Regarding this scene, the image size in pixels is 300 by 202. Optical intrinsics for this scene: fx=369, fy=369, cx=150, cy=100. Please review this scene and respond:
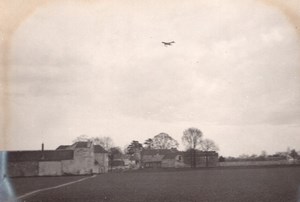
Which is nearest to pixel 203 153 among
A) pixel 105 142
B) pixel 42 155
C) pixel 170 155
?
pixel 170 155

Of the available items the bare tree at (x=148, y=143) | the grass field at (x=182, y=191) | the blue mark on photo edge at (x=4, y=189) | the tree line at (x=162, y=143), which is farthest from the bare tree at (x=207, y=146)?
the blue mark on photo edge at (x=4, y=189)

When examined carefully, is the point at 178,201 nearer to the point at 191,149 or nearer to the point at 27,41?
the point at 27,41

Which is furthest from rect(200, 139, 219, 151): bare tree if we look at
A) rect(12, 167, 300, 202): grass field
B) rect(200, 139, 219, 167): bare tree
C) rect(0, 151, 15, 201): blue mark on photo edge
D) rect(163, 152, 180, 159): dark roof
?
rect(0, 151, 15, 201): blue mark on photo edge

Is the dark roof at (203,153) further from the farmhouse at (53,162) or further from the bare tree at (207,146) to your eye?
the farmhouse at (53,162)

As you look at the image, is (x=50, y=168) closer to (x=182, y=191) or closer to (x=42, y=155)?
(x=42, y=155)

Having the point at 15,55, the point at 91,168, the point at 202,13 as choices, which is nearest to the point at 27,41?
the point at 15,55

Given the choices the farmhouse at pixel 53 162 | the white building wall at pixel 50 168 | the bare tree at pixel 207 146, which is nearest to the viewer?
the white building wall at pixel 50 168

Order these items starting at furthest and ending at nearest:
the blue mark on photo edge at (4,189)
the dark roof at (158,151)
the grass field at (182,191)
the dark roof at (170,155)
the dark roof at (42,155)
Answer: the dark roof at (158,151)
the dark roof at (170,155)
the dark roof at (42,155)
the grass field at (182,191)
the blue mark on photo edge at (4,189)
